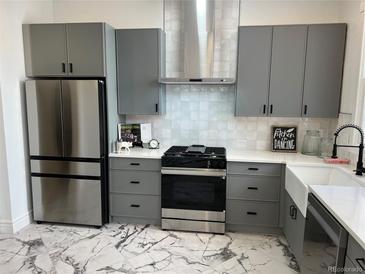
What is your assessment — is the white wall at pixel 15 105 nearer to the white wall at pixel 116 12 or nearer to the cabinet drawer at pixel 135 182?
the white wall at pixel 116 12

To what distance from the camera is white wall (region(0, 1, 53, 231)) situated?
2797mm

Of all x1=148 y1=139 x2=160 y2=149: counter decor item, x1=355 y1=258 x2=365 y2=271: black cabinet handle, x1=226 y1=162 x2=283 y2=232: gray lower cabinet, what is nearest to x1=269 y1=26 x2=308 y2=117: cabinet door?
x1=226 y1=162 x2=283 y2=232: gray lower cabinet

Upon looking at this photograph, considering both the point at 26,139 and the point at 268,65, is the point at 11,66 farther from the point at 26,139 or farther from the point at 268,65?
the point at 268,65

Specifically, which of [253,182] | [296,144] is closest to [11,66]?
[253,182]

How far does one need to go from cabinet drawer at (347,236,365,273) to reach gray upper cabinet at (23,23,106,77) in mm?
2596

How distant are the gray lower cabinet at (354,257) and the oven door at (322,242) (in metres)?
0.03

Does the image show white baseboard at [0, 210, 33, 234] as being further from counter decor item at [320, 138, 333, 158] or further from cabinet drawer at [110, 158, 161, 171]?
counter decor item at [320, 138, 333, 158]

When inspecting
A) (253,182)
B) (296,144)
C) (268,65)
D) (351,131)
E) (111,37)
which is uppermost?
(111,37)

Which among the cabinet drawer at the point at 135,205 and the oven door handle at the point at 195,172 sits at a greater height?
the oven door handle at the point at 195,172

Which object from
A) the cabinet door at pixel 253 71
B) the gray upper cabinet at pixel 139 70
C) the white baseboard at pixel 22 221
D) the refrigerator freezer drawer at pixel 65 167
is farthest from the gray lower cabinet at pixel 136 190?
the cabinet door at pixel 253 71

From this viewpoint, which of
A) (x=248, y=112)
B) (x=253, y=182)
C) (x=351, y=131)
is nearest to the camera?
(x=351, y=131)

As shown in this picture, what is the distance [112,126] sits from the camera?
3.16 meters

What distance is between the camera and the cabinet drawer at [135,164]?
3037 millimetres

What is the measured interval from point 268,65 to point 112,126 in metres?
1.87
